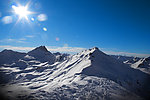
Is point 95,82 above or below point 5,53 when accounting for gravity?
below

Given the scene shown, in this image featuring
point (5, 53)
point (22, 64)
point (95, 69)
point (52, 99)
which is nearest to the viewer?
point (52, 99)

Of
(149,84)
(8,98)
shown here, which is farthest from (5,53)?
(149,84)

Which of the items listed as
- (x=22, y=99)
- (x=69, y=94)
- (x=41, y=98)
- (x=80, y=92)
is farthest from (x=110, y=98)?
(x=22, y=99)

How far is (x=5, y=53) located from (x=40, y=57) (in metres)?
18.5

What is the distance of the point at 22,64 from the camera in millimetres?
46000

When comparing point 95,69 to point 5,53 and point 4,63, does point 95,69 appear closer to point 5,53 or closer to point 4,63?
point 4,63

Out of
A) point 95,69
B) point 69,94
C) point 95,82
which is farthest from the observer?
point 95,69

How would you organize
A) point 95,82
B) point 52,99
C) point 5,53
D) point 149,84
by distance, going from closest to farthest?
point 52,99
point 95,82
point 149,84
point 5,53

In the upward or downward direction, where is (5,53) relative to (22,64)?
upward

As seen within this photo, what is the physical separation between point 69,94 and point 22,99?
251 inches

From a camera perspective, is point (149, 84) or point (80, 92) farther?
point (149, 84)

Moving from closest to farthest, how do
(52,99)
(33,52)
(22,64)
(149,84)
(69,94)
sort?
1. (52,99)
2. (69,94)
3. (149,84)
4. (22,64)
5. (33,52)

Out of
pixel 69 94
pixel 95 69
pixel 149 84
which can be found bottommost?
pixel 149 84

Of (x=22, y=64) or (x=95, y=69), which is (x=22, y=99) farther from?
(x=22, y=64)
